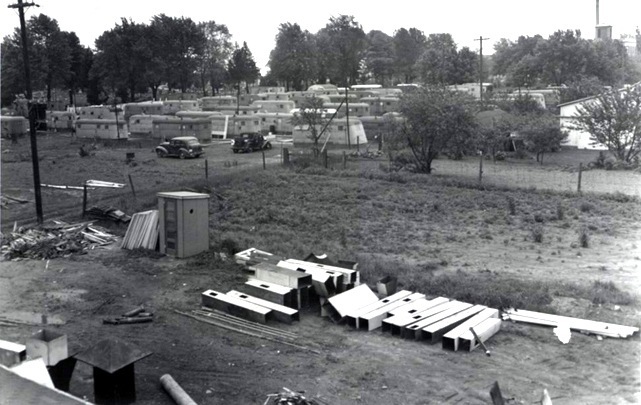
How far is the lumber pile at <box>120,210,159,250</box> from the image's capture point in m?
15.4

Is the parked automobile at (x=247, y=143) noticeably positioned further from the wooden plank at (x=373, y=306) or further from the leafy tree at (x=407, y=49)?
the leafy tree at (x=407, y=49)

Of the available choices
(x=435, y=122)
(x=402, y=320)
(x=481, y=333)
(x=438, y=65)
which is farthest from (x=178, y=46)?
(x=481, y=333)

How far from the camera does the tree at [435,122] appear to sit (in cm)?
2908

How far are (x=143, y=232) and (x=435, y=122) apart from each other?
16742 mm

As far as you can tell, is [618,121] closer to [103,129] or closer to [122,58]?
[103,129]

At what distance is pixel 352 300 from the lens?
1113 centimetres

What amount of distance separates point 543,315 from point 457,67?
77.4 meters

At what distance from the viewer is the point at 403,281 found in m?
12.8

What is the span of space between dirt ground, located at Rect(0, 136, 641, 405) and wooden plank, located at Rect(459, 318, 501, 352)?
0.54ft

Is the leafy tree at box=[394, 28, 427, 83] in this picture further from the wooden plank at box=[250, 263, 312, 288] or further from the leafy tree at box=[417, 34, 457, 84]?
the wooden plank at box=[250, 263, 312, 288]

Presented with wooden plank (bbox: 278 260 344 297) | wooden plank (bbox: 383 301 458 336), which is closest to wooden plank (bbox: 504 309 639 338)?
wooden plank (bbox: 383 301 458 336)

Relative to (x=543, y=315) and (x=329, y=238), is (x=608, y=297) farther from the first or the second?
(x=329, y=238)

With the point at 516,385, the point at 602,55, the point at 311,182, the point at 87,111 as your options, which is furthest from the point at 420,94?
the point at 602,55

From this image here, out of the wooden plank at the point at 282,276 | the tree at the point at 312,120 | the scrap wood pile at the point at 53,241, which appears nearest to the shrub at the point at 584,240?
the wooden plank at the point at 282,276
